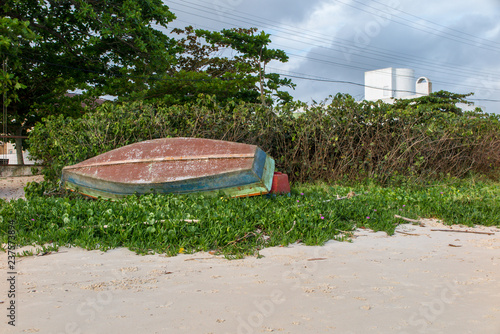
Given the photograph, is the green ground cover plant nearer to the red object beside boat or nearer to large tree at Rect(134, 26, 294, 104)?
the red object beside boat

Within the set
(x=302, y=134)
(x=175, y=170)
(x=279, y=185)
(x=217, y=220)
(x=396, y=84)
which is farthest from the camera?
(x=396, y=84)

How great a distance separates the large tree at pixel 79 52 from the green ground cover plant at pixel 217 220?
9.39m

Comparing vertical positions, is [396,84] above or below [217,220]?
above

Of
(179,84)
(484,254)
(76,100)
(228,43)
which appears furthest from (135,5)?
(484,254)

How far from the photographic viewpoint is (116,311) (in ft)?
8.44

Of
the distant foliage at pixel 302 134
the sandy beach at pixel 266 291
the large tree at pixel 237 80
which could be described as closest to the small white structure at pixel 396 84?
the large tree at pixel 237 80

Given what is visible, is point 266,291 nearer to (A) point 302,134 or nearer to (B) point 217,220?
(B) point 217,220

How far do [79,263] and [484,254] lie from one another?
152 inches

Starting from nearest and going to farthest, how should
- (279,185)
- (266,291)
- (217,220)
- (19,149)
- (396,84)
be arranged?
(266,291) → (217,220) → (279,185) → (19,149) → (396,84)

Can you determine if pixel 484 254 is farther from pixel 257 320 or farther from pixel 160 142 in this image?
pixel 160 142

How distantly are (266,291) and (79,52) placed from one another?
15.9 m

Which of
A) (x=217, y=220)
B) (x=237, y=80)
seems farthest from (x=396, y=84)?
(x=217, y=220)

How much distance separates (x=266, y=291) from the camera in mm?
2900

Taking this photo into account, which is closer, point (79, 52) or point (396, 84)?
point (79, 52)
